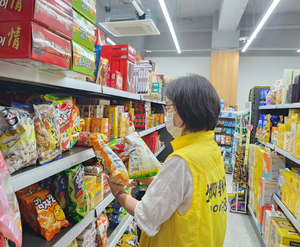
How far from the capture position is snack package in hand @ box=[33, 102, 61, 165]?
97cm

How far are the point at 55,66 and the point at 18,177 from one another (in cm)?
46

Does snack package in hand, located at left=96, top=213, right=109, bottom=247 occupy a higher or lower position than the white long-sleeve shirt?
lower

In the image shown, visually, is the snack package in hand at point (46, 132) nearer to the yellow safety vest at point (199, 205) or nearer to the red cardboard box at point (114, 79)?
the yellow safety vest at point (199, 205)

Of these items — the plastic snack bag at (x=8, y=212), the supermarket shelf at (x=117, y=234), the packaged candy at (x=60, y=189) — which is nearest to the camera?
the plastic snack bag at (x=8, y=212)

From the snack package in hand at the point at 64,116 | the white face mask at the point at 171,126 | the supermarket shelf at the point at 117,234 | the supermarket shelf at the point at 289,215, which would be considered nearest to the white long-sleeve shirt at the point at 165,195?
the white face mask at the point at 171,126

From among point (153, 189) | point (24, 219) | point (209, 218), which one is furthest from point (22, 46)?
point (209, 218)

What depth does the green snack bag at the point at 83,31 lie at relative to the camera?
1032 mm

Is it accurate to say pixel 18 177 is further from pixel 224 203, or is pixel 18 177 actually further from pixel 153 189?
pixel 224 203

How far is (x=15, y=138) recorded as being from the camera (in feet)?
2.71

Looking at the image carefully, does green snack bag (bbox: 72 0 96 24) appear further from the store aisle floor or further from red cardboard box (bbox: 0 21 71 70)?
the store aisle floor

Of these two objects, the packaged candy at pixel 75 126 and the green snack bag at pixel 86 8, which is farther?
the packaged candy at pixel 75 126

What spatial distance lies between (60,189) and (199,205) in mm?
792

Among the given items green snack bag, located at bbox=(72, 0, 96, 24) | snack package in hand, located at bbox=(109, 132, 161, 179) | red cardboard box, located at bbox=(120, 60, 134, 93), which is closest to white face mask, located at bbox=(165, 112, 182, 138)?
snack package in hand, located at bbox=(109, 132, 161, 179)

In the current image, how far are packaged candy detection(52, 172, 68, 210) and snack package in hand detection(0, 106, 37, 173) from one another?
0.38 meters
